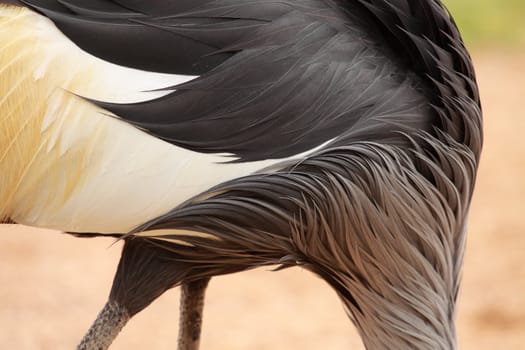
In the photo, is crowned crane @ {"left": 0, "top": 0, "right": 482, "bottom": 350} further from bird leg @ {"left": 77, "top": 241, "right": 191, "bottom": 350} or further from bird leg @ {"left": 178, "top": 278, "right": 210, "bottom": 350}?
bird leg @ {"left": 178, "top": 278, "right": 210, "bottom": 350}

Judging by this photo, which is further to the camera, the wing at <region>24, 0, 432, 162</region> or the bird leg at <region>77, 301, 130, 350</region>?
the bird leg at <region>77, 301, 130, 350</region>

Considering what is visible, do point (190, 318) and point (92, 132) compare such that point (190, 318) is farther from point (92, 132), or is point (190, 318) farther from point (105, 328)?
point (92, 132)

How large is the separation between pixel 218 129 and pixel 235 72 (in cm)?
13

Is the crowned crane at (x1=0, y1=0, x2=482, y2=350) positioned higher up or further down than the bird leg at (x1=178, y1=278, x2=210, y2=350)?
higher up

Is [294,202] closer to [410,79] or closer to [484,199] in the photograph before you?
[410,79]

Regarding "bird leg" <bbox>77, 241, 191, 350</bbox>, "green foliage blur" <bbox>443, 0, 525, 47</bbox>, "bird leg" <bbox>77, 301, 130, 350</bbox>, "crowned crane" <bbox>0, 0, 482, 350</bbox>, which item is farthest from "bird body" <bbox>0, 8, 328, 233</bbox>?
"green foliage blur" <bbox>443, 0, 525, 47</bbox>

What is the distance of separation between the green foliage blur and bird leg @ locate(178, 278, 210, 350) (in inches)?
252

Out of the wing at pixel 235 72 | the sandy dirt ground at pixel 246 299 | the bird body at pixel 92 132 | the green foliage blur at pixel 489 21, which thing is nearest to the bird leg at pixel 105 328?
the bird body at pixel 92 132

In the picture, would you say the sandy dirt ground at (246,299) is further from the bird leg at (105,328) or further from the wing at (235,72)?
the wing at (235,72)

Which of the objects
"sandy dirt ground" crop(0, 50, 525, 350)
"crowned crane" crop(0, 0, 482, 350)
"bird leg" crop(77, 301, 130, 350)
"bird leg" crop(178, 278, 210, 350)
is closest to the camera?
"crowned crane" crop(0, 0, 482, 350)

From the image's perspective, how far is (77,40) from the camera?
7.16 ft

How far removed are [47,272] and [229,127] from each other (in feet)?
8.90

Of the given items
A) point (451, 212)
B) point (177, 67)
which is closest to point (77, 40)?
point (177, 67)

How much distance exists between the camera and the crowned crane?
2.18m
